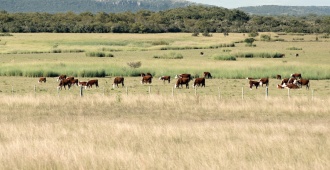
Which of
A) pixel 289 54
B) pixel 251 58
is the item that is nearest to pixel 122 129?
pixel 251 58

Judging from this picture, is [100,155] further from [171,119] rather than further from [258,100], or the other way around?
[258,100]

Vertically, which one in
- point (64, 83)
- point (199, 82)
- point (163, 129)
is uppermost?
point (163, 129)

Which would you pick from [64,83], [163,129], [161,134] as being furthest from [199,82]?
[161,134]

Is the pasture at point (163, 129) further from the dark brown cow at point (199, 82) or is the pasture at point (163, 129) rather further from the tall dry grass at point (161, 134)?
the dark brown cow at point (199, 82)

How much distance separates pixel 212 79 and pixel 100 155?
30.1m

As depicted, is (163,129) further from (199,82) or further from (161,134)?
(199,82)

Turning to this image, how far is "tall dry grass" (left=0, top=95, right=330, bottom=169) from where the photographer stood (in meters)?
12.4

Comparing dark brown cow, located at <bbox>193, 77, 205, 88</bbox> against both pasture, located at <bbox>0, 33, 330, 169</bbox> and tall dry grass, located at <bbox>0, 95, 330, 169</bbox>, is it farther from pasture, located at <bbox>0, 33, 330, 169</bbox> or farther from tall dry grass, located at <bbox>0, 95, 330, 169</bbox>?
tall dry grass, located at <bbox>0, 95, 330, 169</bbox>

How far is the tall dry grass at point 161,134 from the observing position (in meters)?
12.4

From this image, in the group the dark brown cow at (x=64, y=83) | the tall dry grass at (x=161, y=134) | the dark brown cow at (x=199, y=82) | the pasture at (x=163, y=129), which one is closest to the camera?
the tall dry grass at (x=161, y=134)

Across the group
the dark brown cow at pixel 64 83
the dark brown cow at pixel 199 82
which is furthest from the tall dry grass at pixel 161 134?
the dark brown cow at pixel 199 82

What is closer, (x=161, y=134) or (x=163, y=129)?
(x=161, y=134)

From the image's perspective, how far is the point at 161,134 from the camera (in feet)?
54.6

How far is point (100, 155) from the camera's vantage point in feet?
42.5
